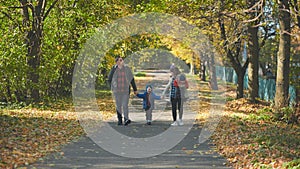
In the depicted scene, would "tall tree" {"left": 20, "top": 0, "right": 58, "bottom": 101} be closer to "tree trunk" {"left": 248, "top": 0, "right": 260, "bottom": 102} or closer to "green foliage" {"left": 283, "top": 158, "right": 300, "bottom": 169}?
"tree trunk" {"left": 248, "top": 0, "right": 260, "bottom": 102}

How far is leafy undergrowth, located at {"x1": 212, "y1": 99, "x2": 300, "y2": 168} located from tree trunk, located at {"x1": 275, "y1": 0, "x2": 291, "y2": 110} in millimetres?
743

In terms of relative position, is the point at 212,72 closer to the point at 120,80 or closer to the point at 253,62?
the point at 253,62

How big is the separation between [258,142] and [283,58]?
18.4ft

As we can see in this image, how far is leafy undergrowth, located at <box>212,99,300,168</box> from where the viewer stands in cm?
866

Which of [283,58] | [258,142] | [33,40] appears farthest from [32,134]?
[33,40]

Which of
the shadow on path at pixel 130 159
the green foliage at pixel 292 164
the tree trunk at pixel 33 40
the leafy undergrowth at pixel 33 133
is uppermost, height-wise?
the tree trunk at pixel 33 40

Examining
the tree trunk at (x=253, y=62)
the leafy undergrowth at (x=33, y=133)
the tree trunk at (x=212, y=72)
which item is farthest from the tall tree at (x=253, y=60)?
the tree trunk at (x=212, y=72)

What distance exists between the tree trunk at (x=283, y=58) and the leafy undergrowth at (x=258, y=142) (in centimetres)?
74

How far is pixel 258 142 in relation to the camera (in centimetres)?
1048

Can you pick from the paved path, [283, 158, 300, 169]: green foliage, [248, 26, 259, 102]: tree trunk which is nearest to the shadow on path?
the paved path

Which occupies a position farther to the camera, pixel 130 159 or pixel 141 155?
pixel 141 155

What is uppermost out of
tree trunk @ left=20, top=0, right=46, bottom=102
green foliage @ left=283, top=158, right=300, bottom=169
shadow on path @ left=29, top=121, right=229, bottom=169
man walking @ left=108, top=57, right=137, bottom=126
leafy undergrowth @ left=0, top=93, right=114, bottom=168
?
tree trunk @ left=20, top=0, right=46, bottom=102

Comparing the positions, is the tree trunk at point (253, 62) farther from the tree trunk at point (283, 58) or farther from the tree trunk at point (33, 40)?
the tree trunk at point (33, 40)

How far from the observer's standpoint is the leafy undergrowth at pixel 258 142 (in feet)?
28.4
